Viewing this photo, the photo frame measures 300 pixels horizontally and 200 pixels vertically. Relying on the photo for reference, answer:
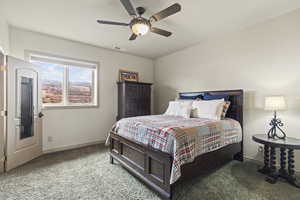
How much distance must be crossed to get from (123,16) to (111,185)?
9.01 feet

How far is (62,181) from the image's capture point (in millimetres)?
2203

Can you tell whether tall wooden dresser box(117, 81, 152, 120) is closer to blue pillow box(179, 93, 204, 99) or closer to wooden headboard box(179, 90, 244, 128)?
blue pillow box(179, 93, 204, 99)

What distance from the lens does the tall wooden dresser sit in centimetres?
412

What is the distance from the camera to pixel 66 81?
3.73m

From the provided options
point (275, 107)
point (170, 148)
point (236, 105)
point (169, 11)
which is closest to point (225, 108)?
point (236, 105)

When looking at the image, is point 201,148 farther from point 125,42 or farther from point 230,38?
point 125,42

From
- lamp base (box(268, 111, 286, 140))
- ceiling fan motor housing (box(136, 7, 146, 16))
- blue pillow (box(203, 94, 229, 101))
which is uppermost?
ceiling fan motor housing (box(136, 7, 146, 16))

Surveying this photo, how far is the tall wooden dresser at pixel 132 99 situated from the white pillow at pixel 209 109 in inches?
67.4

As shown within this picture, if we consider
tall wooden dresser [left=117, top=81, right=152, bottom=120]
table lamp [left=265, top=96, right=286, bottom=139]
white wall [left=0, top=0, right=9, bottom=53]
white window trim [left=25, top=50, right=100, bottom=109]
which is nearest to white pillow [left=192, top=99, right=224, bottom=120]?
table lamp [left=265, top=96, right=286, bottom=139]

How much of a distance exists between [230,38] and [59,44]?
3927 mm

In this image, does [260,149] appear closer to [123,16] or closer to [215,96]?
[215,96]

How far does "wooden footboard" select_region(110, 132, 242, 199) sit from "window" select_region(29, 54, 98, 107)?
5.95 ft

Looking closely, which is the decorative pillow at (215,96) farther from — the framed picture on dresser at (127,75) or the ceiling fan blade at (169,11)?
the framed picture on dresser at (127,75)

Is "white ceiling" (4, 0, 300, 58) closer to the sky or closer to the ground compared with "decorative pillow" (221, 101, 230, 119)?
closer to the sky
